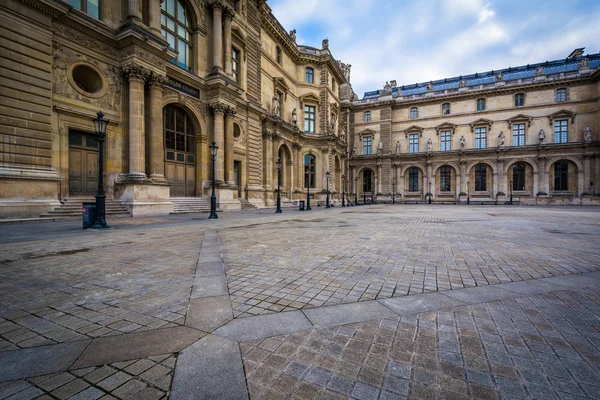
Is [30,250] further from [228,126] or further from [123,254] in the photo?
[228,126]

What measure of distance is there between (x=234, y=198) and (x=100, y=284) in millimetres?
18568

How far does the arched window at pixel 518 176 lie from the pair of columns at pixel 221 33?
4410cm

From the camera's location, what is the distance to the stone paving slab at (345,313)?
254cm

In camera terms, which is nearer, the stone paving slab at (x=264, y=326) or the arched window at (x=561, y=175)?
the stone paving slab at (x=264, y=326)

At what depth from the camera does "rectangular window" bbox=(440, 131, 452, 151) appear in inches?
1767

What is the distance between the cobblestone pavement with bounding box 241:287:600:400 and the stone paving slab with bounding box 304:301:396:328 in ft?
0.34

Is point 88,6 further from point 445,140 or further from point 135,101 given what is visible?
point 445,140

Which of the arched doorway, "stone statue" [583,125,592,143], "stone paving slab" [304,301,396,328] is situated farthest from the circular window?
"stone statue" [583,125,592,143]

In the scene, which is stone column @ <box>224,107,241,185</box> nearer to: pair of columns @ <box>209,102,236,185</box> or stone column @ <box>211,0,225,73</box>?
pair of columns @ <box>209,102,236,185</box>

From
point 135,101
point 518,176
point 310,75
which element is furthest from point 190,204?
point 518,176

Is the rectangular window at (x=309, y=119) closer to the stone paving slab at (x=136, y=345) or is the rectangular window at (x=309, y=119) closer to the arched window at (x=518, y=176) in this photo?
the arched window at (x=518, y=176)

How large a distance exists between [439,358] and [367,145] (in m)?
50.6

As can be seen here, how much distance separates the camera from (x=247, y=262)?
15.6 feet

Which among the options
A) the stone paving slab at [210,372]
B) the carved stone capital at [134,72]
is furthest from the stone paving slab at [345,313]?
the carved stone capital at [134,72]
